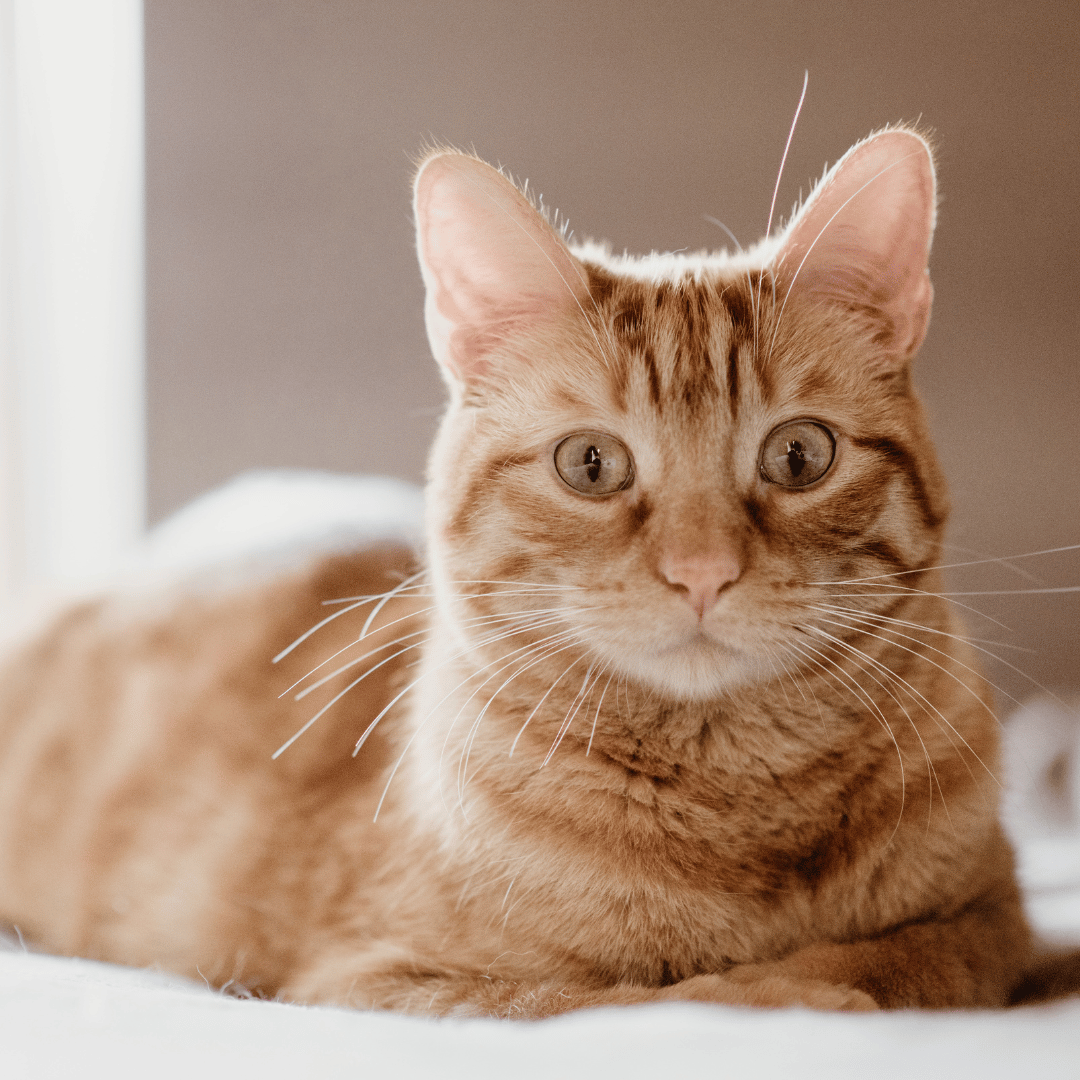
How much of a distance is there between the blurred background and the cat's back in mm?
623

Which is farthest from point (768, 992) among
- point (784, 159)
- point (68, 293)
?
point (68, 293)

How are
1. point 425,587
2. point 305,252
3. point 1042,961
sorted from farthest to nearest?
point 305,252
point 425,587
point 1042,961

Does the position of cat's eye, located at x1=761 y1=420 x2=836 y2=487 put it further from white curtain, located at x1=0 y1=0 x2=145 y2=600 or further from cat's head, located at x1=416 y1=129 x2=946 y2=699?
white curtain, located at x1=0 y1=0 x2=145 y2=600

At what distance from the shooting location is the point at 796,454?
1089 mm

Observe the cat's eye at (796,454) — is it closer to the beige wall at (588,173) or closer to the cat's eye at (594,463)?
the cat's eye at (594,463)

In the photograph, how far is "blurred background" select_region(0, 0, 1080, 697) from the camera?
1.64 meters

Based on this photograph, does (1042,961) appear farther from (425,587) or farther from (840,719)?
(425,587)

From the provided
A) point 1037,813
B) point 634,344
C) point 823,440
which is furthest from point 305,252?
point 1037,813

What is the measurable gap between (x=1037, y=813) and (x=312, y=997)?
53.9 inches

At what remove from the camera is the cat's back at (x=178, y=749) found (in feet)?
4.91

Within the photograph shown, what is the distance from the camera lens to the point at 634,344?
1.14 metres

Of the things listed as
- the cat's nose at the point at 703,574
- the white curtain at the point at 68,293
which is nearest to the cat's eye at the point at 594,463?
the cat's nose at the point at 703,574

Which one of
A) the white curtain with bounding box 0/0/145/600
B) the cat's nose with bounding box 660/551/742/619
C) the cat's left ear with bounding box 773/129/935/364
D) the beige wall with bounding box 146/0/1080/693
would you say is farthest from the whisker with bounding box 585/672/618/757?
the white curtain with bounding box 0/0/145/600

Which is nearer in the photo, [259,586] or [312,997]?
[312,997]
